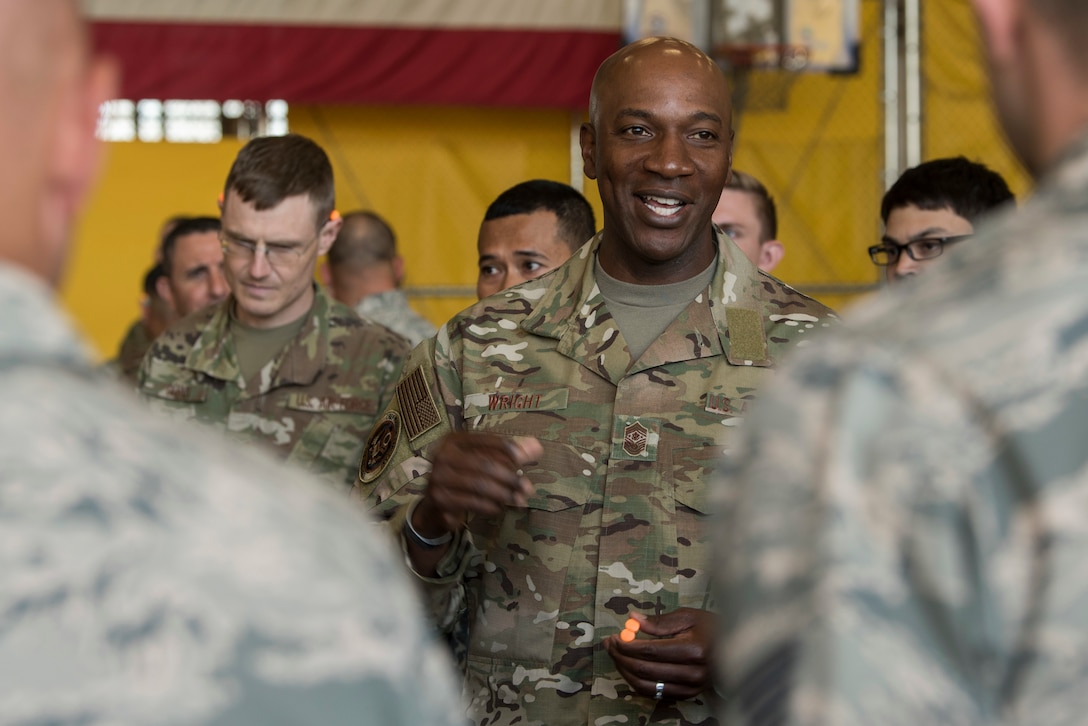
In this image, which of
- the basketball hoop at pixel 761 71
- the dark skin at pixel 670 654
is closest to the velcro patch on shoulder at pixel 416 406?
the dark skin at pixel 670 654

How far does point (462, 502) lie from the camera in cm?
197

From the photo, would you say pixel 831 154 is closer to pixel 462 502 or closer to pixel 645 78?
pixel 645 78

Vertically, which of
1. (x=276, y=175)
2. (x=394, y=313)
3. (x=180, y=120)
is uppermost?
→ (x=180, y=120)

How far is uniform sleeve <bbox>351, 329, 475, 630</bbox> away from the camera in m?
2.26

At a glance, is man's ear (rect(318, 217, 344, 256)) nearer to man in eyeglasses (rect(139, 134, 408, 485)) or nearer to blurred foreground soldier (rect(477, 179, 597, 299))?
man in eyeglasses (rect(139, 134, 408, 485))

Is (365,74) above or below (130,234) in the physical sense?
above

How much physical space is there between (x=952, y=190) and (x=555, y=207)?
1086mm

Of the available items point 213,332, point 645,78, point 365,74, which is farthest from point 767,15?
point 645,78

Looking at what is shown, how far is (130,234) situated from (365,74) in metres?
1.83

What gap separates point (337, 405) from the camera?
133 inches

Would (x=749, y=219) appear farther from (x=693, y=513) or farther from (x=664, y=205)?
(x=693, y=513)

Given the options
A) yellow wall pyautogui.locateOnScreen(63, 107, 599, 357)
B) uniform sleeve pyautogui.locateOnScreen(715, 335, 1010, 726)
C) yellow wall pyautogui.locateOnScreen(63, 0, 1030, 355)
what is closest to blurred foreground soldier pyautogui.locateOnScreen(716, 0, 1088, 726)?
uniform sleeve pyautogui.locateOnScreen(715, 335, 1010, 726)

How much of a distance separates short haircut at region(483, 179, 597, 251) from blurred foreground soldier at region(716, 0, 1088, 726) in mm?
2858

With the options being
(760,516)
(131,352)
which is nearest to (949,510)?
(760,516)
